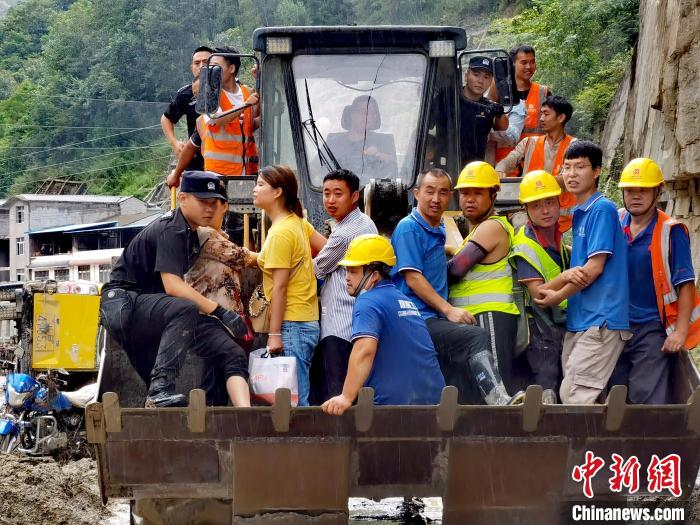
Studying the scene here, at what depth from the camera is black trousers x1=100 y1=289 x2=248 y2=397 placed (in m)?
6.54

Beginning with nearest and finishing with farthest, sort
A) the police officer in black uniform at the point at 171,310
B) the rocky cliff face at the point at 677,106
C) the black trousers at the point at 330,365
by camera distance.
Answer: the police officer in black uniform at the point at 171,310, the black trousers at the point at 330,365, the rocky cliff face at the point at 677,106

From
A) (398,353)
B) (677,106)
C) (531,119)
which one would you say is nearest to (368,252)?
(398,353)

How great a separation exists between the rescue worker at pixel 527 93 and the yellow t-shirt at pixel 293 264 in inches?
149

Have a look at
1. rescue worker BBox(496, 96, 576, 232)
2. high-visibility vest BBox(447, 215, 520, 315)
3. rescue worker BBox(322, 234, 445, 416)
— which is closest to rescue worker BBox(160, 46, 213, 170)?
rescue worker BBox(496, 96, 576, 232)

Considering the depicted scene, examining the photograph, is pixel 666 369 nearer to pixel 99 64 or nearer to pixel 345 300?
pixel 345 300

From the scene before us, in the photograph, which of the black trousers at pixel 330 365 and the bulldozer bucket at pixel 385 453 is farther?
the black trousers at pixel 330 365

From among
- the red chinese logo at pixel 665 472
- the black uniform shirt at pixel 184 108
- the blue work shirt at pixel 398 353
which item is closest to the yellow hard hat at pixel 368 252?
the blue work shirt at pixel 398 353

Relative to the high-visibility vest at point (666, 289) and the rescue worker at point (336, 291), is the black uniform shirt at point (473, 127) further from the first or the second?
the high-visibility vest at point (666, 289)

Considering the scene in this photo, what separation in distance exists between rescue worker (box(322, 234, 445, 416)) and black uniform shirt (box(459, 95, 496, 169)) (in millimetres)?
3529

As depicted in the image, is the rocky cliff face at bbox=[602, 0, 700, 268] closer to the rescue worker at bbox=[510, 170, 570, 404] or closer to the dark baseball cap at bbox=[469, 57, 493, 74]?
the dark baseball cap at bbox=[469, 57, 493, 74]

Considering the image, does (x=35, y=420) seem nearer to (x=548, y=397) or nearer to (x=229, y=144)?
(x=229, y=144)

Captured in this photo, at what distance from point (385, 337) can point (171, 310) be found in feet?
4.35

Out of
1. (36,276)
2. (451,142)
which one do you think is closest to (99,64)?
(36,276)

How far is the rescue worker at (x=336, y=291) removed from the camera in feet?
22.3
